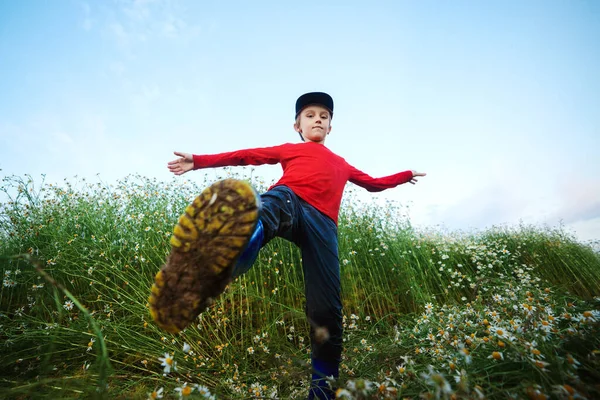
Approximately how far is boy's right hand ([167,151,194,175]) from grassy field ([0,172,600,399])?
1060mm

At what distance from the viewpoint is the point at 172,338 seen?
268 centimetres

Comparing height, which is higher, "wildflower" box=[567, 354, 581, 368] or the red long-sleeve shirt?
the red long-sleeve shirt

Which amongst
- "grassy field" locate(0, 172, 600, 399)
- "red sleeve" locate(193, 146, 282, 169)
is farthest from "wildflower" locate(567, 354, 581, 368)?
"red sleeve" locate(193, 146, 282, 169)

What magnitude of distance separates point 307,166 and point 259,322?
167cm

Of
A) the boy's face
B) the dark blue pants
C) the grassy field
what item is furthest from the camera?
the boy's face

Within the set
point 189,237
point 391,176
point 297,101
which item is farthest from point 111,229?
point 391,176

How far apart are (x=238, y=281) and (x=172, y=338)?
81cm

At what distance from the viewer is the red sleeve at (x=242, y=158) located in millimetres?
2785

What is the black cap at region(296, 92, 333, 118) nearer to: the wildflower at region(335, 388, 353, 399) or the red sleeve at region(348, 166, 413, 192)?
the red sleeve at region(348, 166, 413, 192)

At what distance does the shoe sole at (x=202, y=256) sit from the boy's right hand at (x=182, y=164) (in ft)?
4.71

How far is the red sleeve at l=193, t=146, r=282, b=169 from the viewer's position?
9.14 ft

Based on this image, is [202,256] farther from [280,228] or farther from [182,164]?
[182,164]

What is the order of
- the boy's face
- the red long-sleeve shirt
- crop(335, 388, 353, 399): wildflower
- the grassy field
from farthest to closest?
the boy's face → the red long-sleeve shirt → the grassy field → crop(335, 388, 353, 399): wildflower

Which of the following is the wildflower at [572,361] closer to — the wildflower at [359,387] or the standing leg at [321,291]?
the wildflower at [359,387]
